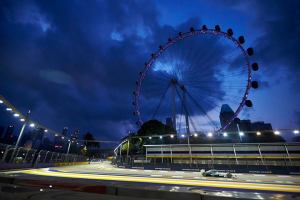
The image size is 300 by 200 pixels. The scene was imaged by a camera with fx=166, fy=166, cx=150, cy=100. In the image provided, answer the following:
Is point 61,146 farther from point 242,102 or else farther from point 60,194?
point 60,194

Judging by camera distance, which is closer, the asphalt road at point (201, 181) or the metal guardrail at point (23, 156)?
the asphalt road at point (201, 181)

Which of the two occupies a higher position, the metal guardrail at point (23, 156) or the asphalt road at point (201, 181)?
the metal guardrail at point (23, 156)

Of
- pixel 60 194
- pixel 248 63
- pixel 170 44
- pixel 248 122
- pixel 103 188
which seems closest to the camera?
pixel 60 194

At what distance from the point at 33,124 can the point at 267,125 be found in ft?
464

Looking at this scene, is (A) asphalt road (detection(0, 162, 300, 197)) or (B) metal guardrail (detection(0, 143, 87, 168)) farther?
(B) metal guardrail (detection(0, 143, 87, 168))

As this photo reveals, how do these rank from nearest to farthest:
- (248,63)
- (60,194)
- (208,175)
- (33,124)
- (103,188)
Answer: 1. (60,194)
2. (103,188)
3. (208,175)
4. (33,124)
5. (248,63)

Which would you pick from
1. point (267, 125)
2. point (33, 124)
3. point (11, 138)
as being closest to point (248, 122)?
point (267, 125)

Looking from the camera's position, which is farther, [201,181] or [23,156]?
[23,156]

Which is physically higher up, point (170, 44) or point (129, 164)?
point (170, 44)

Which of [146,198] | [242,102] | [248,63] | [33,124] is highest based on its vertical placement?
[248,63]

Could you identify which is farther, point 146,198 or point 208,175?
point 208,175

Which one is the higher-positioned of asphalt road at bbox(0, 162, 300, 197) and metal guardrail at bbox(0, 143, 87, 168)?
metal guardrail at bbox(0, 143, 87, 168)

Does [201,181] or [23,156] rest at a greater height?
[23,156]

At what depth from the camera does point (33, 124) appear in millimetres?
28312
